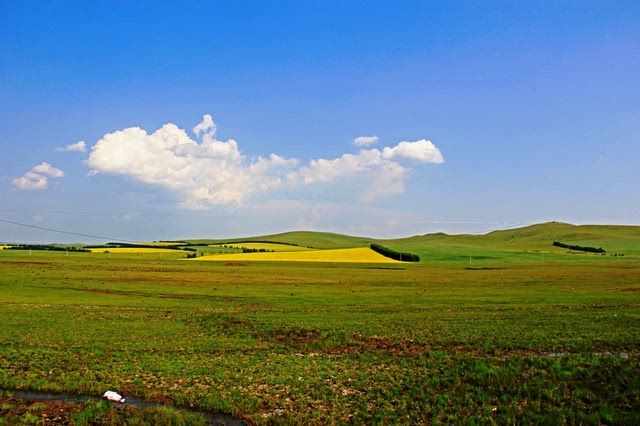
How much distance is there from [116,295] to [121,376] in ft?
106

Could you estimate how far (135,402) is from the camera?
615 inches

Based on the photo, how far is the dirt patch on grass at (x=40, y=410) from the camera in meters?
14.0

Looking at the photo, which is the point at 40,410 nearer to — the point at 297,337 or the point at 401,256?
the point at 297,337

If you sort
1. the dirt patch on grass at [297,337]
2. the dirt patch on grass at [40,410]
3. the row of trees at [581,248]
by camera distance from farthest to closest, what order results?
1. the row of trees at [581,248]
2. the dirt patch on grass at [297,337]
3. the dirt patch on grass at [40,410]

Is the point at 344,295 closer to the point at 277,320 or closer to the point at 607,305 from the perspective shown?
the point at 277,320

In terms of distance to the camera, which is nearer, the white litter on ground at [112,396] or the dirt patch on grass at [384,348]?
the white litter on ground at [112,396]

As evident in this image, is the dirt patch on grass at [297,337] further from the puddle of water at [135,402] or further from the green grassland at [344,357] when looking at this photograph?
the puddle of water at [135,402]

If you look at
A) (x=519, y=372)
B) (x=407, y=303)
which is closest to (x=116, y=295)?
(x=407, y=303)

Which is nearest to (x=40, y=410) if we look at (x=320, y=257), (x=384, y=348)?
(x=384, y=348)

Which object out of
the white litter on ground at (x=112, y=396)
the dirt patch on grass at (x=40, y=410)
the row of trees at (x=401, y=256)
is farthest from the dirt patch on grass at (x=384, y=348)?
the row of trees at (x=401, y=256)

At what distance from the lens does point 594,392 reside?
50.8 ft

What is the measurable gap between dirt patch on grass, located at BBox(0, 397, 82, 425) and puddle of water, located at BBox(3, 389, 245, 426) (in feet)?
1.27

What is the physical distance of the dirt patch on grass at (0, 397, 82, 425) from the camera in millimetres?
13992

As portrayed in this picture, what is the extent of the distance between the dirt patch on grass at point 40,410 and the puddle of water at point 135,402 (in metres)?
0.39
